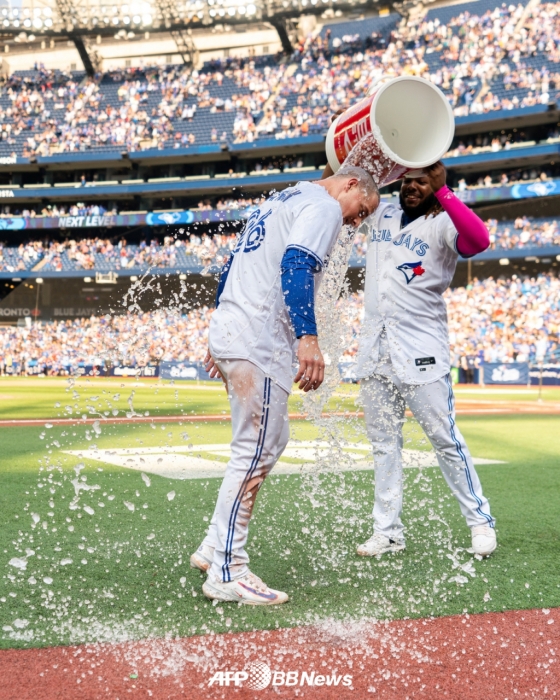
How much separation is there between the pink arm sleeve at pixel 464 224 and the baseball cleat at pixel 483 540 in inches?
58.2

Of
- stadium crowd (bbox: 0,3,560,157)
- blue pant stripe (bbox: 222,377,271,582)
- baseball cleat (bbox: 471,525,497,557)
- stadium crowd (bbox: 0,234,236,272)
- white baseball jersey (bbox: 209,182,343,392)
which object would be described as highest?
stadium crowd (bbox: 0,3,560,157)

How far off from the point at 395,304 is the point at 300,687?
2211 millimetres

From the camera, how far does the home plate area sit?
6324 mm

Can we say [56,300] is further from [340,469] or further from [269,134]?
[340,469]

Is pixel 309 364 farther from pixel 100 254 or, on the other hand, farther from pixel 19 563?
pixel 100 254

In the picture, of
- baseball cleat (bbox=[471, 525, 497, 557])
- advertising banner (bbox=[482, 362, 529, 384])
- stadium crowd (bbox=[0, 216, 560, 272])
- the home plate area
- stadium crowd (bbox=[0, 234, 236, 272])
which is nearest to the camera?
baseball cleat (bbox=[471, 525, 497, 557])

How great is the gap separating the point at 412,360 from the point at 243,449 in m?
1.24

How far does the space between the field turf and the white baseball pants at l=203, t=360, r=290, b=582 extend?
233mm

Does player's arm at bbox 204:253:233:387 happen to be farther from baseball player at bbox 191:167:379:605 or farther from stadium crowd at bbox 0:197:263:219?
stadium crowd at bbox 0:197:263:219

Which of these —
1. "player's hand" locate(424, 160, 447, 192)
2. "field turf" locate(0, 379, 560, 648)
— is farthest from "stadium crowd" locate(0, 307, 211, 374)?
"player's hand" locate(424, 160, 447, 192)

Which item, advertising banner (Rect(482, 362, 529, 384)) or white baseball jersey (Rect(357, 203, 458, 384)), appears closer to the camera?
white baseball jersey (Rect(357, 203, 458, 384))

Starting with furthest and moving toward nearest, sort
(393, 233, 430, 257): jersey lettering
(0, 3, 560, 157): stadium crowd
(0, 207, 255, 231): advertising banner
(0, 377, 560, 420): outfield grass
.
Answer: (0, 207, 255, 231): advertising banner → (0, 3, 560, 157): stadium crowd → (0, 377, 560, 420): outfield grass → (393, 233, 430, 257): jersey lettering

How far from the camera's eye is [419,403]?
381cm

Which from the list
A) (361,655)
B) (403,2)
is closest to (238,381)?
(361,655)
